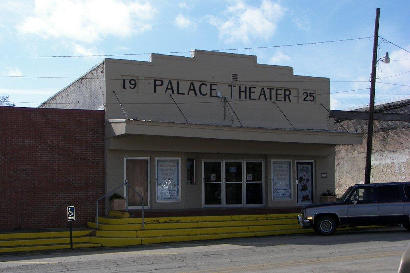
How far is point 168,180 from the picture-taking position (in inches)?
890

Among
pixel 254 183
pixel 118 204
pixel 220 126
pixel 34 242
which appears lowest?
pixel 34 242

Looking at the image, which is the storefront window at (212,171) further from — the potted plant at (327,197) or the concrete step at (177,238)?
the potted plant at (327,197)

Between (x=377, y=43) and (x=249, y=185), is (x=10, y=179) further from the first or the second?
(x=377, y=43)

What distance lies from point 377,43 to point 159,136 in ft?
34.4

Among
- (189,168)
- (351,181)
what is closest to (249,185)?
(189,168)

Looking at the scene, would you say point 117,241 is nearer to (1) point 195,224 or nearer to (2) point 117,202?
(1) point 195,224

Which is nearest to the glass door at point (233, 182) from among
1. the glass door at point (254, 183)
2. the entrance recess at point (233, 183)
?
the entrance recess at point (233, 183)

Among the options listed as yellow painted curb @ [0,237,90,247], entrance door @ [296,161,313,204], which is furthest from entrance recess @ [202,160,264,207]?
yellow painted curb @ [0,237,90,247]

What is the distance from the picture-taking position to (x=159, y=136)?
2161 cm

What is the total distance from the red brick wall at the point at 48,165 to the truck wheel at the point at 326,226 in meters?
8.13

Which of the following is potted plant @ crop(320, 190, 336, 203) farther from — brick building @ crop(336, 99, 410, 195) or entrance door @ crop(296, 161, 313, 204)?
brick building @ crop(336, 99, 410, 195)

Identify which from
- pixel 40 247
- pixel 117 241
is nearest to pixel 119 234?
pixel 117 241

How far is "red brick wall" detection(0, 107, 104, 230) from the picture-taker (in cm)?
1988

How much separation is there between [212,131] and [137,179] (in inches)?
141
